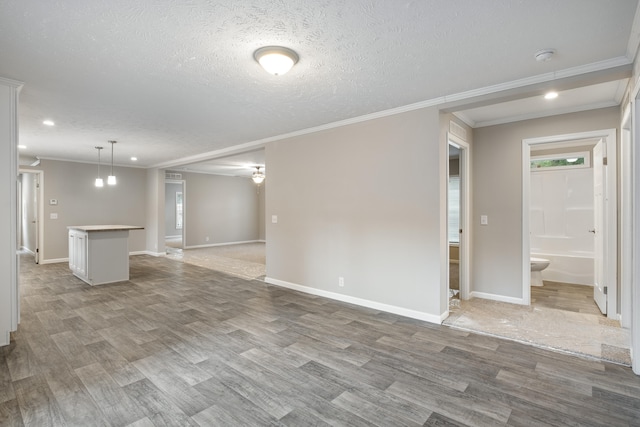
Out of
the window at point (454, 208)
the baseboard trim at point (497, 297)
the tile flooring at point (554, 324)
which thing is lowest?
the tile flooring at point (554, 324)

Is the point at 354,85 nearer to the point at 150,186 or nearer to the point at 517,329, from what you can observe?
the point at 517,329

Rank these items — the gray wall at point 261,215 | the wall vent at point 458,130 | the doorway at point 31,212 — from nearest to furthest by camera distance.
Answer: the wall vent at point 458,130 → the doorway at point 31,212 → the gray wall at point 261,215

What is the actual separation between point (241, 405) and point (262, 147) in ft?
14.1

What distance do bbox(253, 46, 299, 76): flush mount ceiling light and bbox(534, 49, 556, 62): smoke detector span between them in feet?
6.23

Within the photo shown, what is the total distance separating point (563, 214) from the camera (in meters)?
5.89

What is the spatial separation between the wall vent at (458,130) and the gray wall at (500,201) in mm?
429

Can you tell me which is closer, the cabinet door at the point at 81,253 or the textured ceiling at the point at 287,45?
the textured ceiling at the point at 287,45

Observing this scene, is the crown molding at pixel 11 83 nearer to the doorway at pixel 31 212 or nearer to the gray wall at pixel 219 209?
the doorway at pixel 31 212

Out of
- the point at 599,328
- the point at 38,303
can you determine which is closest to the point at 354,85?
the point at 599,328

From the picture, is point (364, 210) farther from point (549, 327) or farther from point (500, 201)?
point (549, 327)

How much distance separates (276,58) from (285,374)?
2.47 m

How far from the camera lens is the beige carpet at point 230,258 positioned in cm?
646

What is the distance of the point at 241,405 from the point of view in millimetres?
2076

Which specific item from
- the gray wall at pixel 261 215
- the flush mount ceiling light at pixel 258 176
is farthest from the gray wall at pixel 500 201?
the gray wall at pixel 261 215
